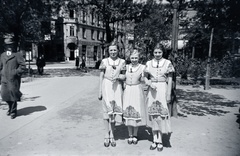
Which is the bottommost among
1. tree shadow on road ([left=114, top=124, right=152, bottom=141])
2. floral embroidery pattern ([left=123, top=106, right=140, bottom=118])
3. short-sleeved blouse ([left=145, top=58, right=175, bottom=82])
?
tree shadow on road ([left=114, top=124, right=152, bottom=141])

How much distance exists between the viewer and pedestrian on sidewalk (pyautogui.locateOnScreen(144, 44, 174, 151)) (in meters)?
4.11

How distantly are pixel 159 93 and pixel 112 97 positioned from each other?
33.8 inches

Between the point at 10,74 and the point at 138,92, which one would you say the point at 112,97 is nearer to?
the point at 138,92

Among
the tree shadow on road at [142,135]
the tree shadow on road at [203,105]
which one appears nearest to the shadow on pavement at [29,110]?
the tree shadow on road at [142,135]

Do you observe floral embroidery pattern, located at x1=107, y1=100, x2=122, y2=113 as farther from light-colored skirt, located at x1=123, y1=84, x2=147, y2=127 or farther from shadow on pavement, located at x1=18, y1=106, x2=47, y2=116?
shadow on pavement, located at x1=18, y1=106, x2=47, y2=116

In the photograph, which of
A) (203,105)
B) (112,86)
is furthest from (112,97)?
(203,105)

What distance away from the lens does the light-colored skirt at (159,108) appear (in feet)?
13.5

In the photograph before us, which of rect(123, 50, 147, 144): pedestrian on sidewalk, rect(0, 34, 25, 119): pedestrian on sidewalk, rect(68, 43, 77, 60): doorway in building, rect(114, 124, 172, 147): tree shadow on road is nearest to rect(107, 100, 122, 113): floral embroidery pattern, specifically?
rect(123, 50, 147, 144): pedestrian on sidewalk

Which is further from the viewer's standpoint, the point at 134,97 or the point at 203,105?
the point at 203,105

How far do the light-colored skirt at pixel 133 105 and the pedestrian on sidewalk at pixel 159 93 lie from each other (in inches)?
7.1

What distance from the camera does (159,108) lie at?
4145 mm

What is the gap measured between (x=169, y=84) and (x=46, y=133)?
9.30 feet

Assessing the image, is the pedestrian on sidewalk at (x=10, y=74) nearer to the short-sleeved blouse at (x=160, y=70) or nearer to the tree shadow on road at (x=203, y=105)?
the short-sleeved blouse at (x=160, y=70)

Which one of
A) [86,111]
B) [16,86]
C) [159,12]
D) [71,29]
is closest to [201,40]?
[159,12]
